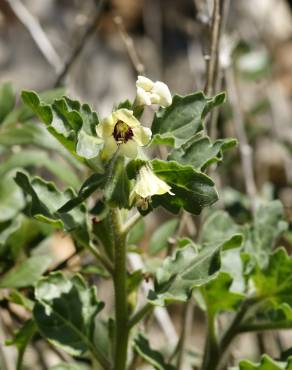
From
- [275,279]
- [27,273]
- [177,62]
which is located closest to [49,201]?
[27,273]

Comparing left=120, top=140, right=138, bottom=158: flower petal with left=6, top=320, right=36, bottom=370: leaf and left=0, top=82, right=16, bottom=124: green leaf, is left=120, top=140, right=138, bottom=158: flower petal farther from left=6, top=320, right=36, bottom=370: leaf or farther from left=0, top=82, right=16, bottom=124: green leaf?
left=0, top=82, right=16, bottom=124: green leaf

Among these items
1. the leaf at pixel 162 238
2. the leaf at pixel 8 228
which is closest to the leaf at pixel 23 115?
the leaf at pixel 8 228

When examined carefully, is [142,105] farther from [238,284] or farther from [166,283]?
[238,284]

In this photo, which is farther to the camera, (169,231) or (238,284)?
(169,231)

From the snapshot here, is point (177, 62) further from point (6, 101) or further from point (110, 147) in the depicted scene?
point (110, 147)

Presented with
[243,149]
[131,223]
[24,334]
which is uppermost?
[131,223]

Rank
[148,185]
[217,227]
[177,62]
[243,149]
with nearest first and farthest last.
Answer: [148,185]
[217,227]
[243,149]
[177,62]

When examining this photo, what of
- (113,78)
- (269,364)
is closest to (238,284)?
(269,364)
